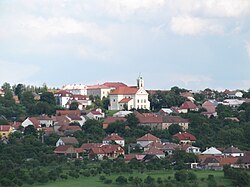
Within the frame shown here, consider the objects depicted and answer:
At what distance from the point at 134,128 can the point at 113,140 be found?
6.64m

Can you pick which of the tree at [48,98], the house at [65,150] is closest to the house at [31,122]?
the house at [65,150]

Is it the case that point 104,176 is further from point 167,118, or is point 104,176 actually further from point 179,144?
point 167,118

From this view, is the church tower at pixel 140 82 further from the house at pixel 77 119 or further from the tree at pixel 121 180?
the tree at pixel 121 180

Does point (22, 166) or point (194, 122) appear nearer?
point (22, 166)

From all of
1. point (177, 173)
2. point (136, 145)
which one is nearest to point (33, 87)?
point (136, 145)

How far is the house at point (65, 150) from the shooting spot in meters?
50.2

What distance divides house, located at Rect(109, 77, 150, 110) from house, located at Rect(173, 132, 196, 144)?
65.3ft

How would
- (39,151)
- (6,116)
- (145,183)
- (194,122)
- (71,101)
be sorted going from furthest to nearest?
(71,101)
(6,116)
(194,122)
(39,151)
(145,183)

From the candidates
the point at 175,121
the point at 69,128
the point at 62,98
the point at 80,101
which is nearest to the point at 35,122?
the point at 69,128

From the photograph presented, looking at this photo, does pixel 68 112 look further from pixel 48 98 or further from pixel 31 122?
pixel 31 122

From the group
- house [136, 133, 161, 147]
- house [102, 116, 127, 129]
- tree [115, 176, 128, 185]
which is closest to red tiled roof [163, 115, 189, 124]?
house [102, 116, 127, 129]

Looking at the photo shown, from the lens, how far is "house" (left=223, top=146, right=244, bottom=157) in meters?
49.2

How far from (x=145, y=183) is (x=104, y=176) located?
305cm

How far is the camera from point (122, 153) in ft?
170
